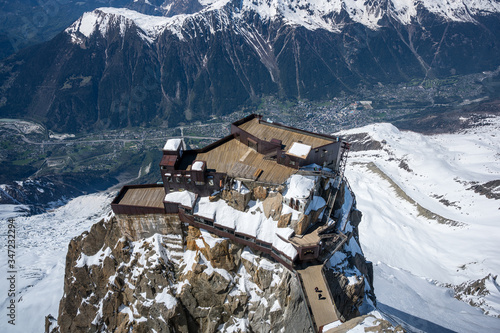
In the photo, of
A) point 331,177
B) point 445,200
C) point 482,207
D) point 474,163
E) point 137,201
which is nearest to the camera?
point 331,177

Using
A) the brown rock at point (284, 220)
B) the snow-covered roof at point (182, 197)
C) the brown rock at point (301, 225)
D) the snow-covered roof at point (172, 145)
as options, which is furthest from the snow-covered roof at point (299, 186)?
the snow-covered roof at point (172, 145)

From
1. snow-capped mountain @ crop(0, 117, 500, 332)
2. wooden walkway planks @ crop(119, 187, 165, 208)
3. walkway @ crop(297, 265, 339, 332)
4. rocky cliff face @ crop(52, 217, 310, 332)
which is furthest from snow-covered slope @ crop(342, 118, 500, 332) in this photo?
wooden walkway planks @ crop(119, 187, 165, 208)

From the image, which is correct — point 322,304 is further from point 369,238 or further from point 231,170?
point 369,238

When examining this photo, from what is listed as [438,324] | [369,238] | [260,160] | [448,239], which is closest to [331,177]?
[260,160]

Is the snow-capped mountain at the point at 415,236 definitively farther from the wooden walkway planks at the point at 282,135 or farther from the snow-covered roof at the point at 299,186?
the wooden walkway planks at the point at 282,135

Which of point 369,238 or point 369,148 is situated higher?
point 369,148

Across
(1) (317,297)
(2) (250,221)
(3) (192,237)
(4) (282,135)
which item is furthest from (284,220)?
(4) (282,135)
